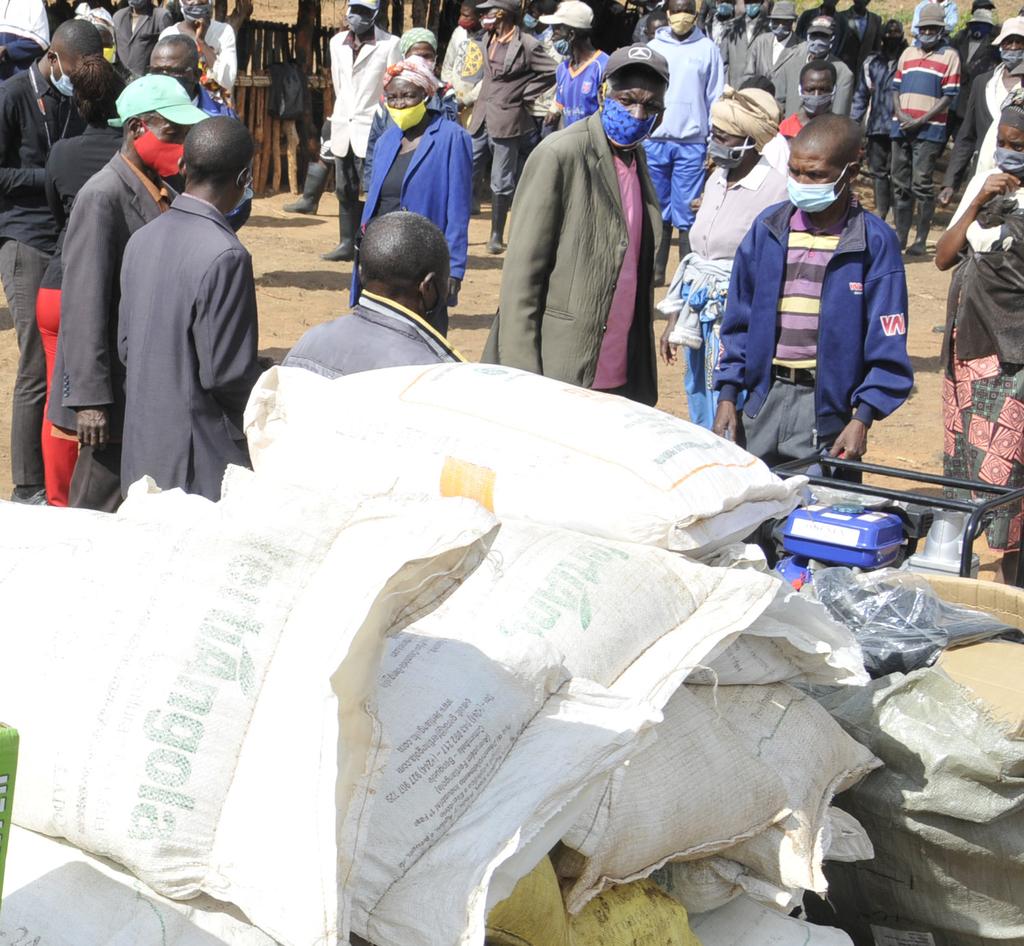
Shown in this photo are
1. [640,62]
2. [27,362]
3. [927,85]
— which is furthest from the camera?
[927,85]

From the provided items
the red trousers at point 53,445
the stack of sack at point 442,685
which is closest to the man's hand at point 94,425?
the red trousers at point 53,445

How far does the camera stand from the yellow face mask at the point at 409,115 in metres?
6.60

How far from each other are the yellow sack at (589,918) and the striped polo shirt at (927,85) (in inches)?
485

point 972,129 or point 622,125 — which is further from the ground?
point 622,125

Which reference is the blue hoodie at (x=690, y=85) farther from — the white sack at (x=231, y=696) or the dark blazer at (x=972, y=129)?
the white sack at (x=231, y=696)

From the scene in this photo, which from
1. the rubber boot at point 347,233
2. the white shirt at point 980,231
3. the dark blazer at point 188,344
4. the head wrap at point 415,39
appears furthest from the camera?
the rubber boot at point 347,233

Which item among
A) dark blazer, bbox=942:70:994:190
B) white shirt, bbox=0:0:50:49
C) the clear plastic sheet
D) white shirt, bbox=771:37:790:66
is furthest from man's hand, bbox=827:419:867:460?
white shirt, bbox=771:37:790:66

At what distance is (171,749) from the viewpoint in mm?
1707

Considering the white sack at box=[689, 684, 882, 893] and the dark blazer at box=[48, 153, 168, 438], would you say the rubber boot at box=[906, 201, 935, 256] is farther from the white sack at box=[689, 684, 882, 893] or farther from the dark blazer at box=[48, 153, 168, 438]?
the white sack at box=[689, 684, 882, 893]

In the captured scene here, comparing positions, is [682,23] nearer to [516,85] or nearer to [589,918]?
[516,85]

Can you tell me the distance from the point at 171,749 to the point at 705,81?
32.5 feet

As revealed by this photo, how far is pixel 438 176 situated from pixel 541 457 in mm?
4265

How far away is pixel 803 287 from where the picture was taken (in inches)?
179

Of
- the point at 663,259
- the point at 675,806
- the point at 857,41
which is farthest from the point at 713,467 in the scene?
the point at 857,41
